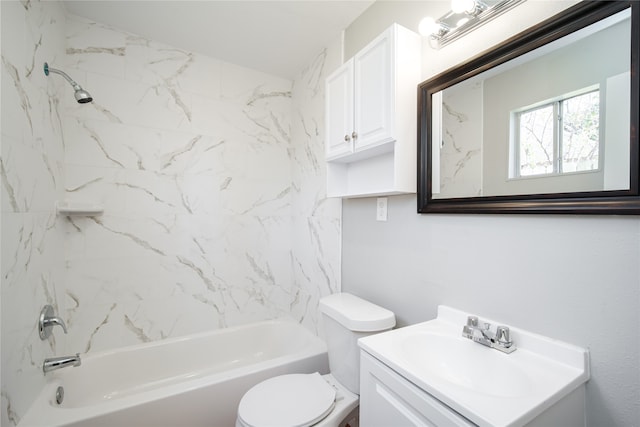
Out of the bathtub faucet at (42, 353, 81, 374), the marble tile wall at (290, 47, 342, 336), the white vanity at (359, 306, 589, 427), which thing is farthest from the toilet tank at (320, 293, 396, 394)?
the bathtub faucet at (42, 353, 81, 374)

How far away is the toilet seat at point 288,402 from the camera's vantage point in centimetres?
119

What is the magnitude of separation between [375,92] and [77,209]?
6.09ft

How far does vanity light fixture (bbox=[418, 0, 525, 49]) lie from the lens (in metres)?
1.05

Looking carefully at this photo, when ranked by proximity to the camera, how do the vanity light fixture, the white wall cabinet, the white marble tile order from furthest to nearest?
the white marble tile
the white wall cabinet
the vanity light fixture

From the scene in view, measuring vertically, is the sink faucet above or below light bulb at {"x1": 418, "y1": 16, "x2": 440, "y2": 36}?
below

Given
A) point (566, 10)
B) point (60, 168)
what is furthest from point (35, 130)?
point (566, 10)

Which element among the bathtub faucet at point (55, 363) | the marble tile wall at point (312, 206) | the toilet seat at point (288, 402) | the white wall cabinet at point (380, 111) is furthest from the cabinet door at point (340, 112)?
the bathtub faucet at point (55, 363)

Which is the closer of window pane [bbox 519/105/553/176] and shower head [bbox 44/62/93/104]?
window pane [bbox 519/105/553/176]

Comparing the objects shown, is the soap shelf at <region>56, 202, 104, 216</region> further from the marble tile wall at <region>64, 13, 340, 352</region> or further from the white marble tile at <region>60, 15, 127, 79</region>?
the white marble tile at <region>60, 15, 127, 79</region>

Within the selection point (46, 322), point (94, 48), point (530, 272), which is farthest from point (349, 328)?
point (94, 48)

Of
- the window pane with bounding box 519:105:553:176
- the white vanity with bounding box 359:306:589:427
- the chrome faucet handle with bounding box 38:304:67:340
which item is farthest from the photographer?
the chrome faucet handle with bounding box 38:304:67:340

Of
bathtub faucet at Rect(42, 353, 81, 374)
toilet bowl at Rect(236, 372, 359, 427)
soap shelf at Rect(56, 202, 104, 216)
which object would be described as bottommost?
toilet bowl at Rect(236, 372, 359, 427)

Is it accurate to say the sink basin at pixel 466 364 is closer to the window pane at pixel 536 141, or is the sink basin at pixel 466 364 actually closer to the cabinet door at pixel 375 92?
the window pane at pixel 536 141

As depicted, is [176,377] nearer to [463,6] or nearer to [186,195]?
[186,195]
